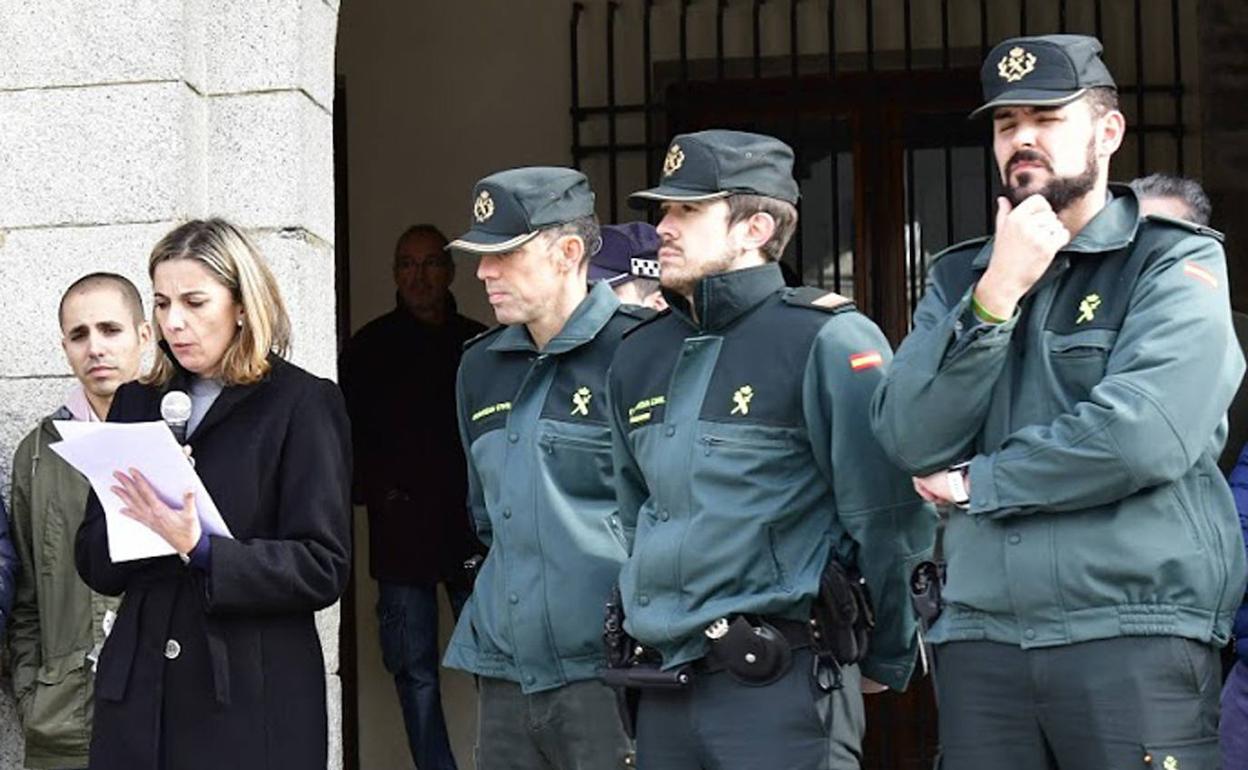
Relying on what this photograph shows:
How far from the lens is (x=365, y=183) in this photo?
29.2ft

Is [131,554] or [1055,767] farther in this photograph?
[131,554]

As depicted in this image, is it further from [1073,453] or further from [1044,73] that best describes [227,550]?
[1044,73]

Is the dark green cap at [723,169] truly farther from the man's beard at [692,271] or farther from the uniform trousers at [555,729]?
the uniform trousers at [555,729]

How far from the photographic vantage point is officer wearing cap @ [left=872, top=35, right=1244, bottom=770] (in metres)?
3.68

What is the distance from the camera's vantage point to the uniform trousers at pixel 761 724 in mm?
3967

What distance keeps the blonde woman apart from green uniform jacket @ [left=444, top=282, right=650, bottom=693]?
36cm

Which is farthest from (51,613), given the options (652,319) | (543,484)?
(652,319)

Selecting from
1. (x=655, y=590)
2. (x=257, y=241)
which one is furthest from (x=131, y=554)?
(x=257, y=241)

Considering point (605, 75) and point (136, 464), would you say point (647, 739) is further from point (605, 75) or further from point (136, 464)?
point (605, 75)

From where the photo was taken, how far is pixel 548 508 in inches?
181

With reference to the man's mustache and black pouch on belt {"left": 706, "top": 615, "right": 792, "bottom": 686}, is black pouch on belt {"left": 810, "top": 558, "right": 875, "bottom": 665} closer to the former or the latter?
black pouch on belt {"left": 706, "top": 615, "right": 792, "bottom": 686}

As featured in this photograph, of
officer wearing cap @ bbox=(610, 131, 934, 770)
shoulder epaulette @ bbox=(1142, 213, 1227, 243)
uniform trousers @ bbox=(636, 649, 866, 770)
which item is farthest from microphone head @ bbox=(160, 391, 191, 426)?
shoulder epaulette @ bbox=(1142, 213, 1227, 243)

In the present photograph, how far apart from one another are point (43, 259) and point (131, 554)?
1734 mm

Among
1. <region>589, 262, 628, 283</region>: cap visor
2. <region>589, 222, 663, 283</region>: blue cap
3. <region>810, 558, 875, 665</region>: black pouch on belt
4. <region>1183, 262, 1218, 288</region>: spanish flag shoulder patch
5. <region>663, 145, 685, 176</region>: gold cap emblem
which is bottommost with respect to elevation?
<region>810, 558, 875, 665</region>: black pouch on belt
